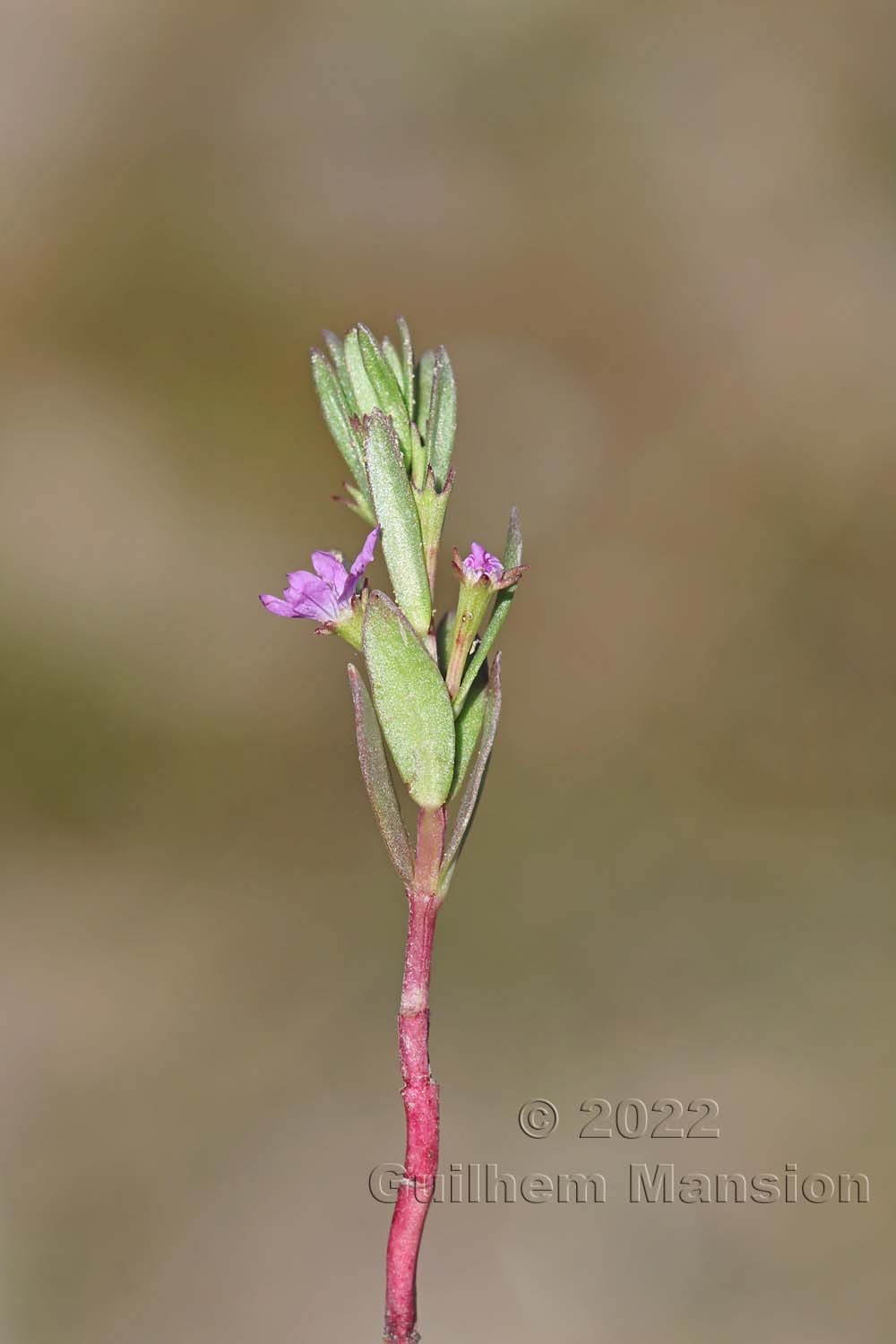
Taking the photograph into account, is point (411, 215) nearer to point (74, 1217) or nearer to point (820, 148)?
point (820, 148)

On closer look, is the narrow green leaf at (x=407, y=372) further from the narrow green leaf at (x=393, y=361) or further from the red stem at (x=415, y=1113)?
the red stem at (x=415, y=1113)

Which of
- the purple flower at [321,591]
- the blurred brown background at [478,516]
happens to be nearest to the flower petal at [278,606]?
the purple flower at [321,591]

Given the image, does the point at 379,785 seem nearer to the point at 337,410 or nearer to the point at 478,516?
the point at 337,410

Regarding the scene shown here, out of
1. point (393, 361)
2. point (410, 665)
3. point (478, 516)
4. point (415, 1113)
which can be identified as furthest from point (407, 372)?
point (478, 516)

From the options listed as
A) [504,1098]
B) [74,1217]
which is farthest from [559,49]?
[74,1217]

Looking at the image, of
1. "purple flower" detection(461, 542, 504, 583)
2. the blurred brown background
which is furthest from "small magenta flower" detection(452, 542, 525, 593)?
the blurred brown background

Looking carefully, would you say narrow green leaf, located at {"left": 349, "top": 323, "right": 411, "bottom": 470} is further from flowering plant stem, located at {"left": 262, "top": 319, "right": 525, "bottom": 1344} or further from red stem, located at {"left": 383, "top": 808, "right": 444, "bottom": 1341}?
red stem, located at {"left": 383, "top": 808, "right": 444, "bottom": 1341}
